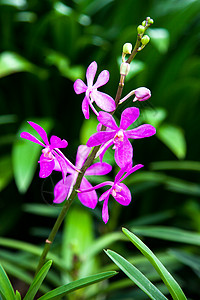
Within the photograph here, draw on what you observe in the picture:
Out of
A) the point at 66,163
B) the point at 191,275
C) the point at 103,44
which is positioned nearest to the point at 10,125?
the point at 103,44

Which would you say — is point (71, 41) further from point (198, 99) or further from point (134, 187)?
point (134, 187)

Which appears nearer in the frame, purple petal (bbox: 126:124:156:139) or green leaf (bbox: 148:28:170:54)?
purple petal (bbox: 126:124:156:139)

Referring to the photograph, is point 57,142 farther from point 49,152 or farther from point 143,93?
point 143,93

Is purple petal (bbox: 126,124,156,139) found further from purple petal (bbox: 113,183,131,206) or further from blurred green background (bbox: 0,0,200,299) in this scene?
blurred green background (bbox: 0,0,200,299)

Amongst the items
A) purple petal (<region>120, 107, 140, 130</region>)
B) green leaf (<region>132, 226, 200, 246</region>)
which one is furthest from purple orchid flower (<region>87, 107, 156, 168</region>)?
green leaf (<region>132, 226, 200, 246</region>)

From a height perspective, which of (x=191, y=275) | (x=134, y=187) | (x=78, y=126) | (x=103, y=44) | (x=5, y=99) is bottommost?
(x=191, y=275)
